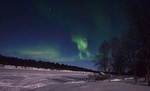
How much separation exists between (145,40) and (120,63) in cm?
2977

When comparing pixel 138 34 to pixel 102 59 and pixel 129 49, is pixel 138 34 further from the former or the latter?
pixel 102 59

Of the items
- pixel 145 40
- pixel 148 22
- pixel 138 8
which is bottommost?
pixel 145 40

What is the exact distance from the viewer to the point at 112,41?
5412cm

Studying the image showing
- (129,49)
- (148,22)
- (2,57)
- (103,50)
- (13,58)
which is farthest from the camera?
(103,50)

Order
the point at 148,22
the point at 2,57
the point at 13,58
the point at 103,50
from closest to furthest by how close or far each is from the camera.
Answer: the point at 148,22
the point at 2,57
the point at 13,58
the point at 103,50

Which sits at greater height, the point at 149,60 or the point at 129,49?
the point at 129,49

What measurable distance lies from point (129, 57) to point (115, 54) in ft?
70.0

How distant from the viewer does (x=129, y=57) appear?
32.7 metres

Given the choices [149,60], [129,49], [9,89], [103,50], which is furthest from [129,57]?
[103,50]

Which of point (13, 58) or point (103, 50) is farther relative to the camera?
point (103, 50)

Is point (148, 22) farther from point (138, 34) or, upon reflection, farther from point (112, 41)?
point (112, 41)

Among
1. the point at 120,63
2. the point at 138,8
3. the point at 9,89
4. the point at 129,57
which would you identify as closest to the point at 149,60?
the point at 138,8

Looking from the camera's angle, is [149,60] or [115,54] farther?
[115,54]

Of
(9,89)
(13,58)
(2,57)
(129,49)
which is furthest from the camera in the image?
(13,58)
